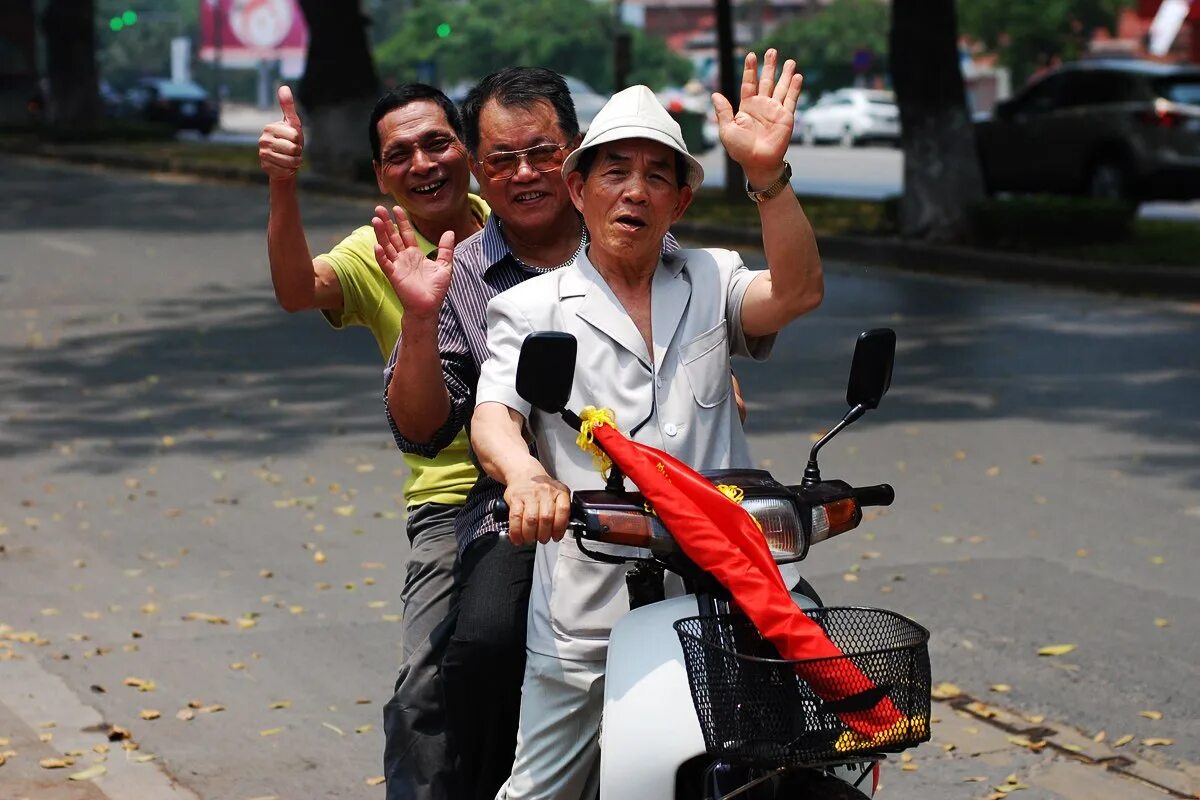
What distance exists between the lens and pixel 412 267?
3.51 meters

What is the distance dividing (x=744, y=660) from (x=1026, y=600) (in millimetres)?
3876

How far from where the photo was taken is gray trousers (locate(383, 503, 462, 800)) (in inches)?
148

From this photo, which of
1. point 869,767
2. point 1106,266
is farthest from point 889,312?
point 869,767

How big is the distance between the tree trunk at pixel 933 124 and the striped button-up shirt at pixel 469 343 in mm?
14047

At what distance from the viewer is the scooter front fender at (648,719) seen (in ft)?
9.59

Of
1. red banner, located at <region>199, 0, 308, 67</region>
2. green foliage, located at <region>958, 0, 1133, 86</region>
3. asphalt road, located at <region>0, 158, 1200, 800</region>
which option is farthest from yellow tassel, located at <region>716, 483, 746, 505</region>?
red banner, located at <region>199, 0, 308, 67</region>

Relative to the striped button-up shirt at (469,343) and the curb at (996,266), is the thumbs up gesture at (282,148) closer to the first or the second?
the striped button-up shirt at (469,343)

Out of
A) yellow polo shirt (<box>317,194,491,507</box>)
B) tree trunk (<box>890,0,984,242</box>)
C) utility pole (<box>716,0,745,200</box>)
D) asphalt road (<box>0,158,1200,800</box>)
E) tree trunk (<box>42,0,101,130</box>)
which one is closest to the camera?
yellow polo shirt (<box>317,194,491,507</box>)

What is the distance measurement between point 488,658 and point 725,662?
2.50ft

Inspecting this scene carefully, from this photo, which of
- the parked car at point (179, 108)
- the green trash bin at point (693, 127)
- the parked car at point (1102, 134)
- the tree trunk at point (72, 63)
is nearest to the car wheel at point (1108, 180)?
the parked car at point (1102, 134)

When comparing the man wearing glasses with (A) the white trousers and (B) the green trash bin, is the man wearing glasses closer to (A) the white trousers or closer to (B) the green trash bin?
(A) the white trousers

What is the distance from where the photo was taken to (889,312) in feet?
45.6

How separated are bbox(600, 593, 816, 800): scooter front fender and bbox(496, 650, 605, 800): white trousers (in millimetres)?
242

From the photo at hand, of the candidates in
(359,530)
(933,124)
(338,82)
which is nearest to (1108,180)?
(933,124)
